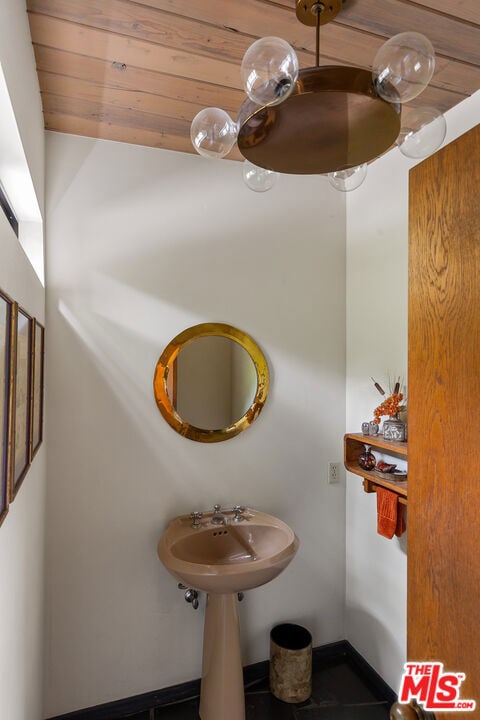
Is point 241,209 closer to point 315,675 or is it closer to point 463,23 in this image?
point 463,23

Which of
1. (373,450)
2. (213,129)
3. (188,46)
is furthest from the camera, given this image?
(373,450)

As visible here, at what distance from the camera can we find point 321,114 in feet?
3.20

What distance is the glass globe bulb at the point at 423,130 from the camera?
1.03m

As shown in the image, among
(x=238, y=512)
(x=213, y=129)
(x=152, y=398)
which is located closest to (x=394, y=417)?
(x=238, y=512)

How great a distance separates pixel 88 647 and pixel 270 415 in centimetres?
131

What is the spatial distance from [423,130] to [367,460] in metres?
1.43

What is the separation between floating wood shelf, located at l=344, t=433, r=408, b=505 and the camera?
178 centimetres

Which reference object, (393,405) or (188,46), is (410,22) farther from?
(393,405)

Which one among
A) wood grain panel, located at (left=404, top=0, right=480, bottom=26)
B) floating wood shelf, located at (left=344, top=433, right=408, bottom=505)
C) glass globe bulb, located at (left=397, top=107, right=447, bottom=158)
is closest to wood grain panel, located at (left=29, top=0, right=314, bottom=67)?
wood grain panel, located at (left=404, top=0, right=480, bottom=26)

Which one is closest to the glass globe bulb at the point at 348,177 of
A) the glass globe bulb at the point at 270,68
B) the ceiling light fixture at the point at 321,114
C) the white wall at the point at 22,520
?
the ceiling light fixture at the point at 321,114

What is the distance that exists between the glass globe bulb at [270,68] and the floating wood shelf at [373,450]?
135 cm

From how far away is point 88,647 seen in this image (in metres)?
1.93

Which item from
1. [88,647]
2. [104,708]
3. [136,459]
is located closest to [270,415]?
[136,459]

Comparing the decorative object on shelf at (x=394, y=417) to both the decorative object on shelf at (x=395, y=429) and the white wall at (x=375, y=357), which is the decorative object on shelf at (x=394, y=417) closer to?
the decorative object on shelf at (x=395, y=429)
